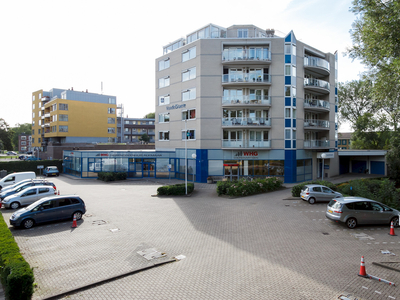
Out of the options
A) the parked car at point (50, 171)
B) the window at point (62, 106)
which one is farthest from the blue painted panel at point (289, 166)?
the window at point (62, 106)

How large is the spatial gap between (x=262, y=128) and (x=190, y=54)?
12833 millimetres

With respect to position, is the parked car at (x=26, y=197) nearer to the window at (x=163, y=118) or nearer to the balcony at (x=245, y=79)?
the window at (x=163, y=118)

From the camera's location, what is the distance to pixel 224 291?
308 inches

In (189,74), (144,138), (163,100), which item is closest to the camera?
(189,74)

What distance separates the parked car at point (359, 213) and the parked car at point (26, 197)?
18.8m

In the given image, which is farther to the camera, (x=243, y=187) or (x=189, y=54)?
(x=189, y=54)

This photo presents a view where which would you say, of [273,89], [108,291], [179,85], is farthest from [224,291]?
[179,85]

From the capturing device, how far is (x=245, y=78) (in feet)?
104

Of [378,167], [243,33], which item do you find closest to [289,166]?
[243,33]

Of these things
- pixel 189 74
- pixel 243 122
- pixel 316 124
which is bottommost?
pixel 243 122

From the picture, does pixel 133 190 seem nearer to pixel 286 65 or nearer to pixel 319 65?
pixel 286 65

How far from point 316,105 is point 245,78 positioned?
35.4 feet

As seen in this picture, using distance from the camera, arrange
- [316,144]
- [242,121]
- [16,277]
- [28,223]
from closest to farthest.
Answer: [16,277] → [28,223] → [242,121] → [316,144]

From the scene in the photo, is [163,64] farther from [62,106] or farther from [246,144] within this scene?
[62,106]
